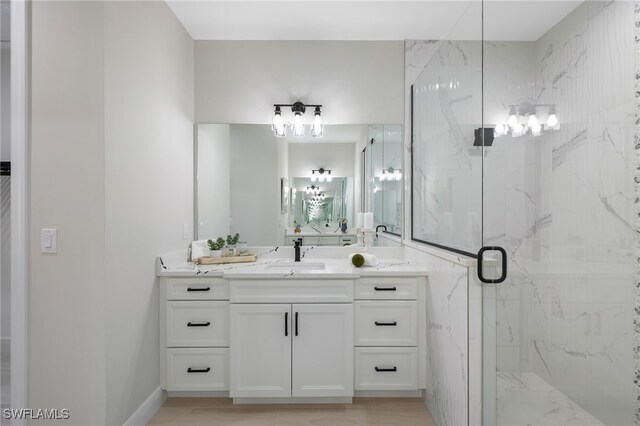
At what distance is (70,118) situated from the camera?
5.55ft

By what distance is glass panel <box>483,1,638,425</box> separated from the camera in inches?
44.3

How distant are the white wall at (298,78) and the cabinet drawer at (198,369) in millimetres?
1744

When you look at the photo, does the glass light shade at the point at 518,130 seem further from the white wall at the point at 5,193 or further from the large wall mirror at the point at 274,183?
the white wall at the point at 5,193

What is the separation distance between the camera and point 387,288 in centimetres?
232

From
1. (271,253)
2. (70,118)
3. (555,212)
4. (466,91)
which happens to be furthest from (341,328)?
(70,118)

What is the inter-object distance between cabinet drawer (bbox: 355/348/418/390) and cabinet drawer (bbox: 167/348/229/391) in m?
0.87

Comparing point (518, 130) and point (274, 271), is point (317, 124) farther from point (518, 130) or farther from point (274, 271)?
point (518, 130)

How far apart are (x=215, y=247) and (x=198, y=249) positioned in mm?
127

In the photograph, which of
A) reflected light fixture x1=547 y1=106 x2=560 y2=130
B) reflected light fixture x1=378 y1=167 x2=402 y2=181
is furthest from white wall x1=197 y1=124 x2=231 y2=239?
reflected light fixture x1=547 y1=106 x2=560 y2=130

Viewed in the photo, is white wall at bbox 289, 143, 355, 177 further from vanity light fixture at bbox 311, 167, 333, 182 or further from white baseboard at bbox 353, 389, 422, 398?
white baseboard at bbox 353, 389, 422, 398

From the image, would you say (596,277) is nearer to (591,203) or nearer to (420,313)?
(591,203)

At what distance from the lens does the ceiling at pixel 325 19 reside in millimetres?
2365

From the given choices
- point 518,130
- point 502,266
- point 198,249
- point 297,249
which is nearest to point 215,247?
point 198,249

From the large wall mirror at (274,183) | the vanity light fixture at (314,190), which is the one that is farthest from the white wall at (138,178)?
the vanity light fixture at (314,190)
